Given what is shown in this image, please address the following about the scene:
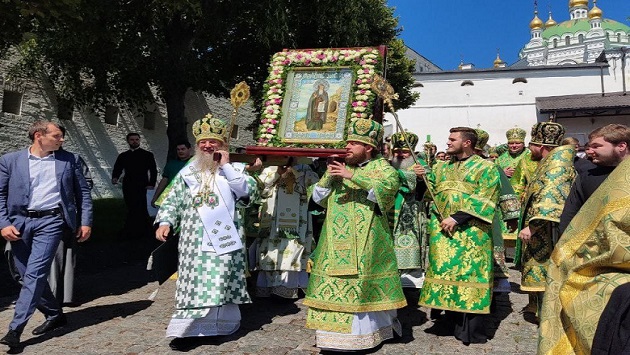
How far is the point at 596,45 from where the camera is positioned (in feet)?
241

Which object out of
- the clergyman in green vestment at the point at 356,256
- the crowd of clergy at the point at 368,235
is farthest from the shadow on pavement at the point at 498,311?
the clergyman in green vestment at the point at 356,256

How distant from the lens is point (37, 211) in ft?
17.2

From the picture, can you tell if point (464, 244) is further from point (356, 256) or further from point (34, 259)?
point (34, 259)

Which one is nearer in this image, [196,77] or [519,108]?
[196,77]

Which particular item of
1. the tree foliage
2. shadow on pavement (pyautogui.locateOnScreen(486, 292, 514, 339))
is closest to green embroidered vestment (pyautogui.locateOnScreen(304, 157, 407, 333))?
shadow on pavement (pyautogui.locateOnScreen(486, 292, 514, 339))

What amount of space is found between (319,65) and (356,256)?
2.66 m

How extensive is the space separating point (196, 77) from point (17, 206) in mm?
9644

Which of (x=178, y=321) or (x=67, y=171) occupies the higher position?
(x=67, y=171)

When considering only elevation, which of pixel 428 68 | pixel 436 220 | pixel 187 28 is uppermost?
pixel 428 68

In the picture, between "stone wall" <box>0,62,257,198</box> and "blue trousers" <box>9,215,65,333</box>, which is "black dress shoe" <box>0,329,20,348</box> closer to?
"blue trousers" <box>9,215,65,333</box>

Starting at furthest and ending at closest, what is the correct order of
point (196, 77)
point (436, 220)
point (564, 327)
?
point (196, 77) < point (436, 220) < point (564, 327)

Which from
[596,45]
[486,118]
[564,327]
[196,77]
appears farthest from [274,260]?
[596,45]

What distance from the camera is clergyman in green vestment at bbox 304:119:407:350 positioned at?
4715 mm

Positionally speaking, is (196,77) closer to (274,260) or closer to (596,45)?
(274,260)
